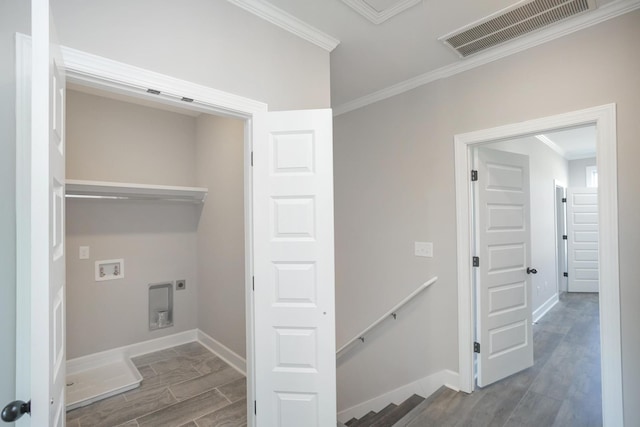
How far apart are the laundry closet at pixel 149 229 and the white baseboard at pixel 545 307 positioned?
441 cm

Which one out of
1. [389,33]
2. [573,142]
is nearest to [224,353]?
[389,33]

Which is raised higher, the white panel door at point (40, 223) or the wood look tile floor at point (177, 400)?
the white panel door at point (40, 223)

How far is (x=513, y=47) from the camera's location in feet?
7.38

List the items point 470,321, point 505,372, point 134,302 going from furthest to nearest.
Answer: point 134,302, point 505,372, point 470,321

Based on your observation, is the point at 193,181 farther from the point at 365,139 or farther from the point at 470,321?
the point at 470,321

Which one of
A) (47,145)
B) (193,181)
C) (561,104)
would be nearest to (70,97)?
(193,181)

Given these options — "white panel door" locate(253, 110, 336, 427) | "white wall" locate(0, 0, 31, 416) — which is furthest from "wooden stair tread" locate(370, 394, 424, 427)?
"white wall" locate(0, 0, 31, 416)

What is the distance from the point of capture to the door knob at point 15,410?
770mm

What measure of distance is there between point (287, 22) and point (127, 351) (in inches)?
142

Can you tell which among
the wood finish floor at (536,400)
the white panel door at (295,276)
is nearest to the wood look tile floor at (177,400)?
the white panel door at (295,276)

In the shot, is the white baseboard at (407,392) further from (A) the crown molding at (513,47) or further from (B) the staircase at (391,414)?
(A) the crown molding at (513,47)

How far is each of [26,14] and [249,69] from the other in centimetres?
99

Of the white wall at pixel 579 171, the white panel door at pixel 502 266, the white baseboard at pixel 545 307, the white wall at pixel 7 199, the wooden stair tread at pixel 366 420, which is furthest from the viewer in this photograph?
the white wall at pixel 579 171

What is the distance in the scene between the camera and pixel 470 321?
2516 millimetres
